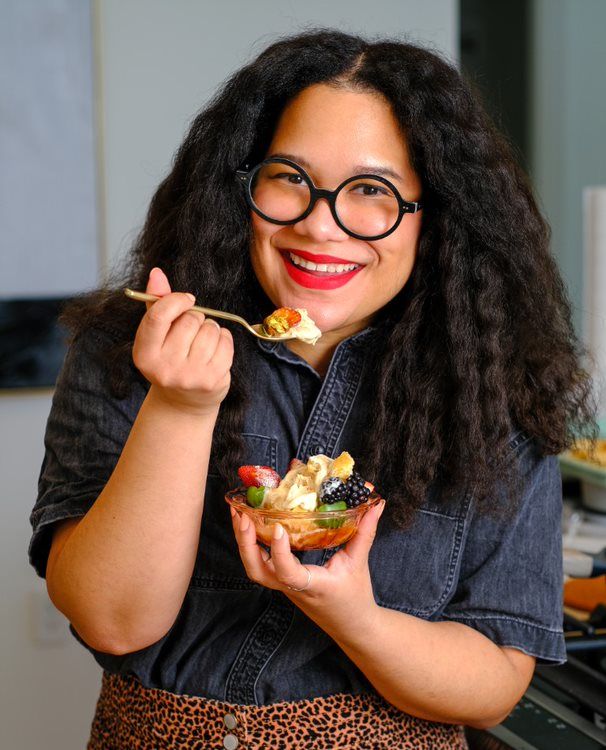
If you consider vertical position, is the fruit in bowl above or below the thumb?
below

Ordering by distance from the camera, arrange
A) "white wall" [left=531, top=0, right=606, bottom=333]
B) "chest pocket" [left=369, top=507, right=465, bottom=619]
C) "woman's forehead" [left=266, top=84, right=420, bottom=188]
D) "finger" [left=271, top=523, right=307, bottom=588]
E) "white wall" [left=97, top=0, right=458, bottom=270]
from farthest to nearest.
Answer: "white wall" [left=531, top=0, right=606, bottom=333] < "white wall" [left=97, top=0, right=458, bottom=270] < "chest pocket" [left=369, top=507, right=465, bottom=619] < "woman's forehead" [left=266, top=84, right=420, bottom=188] < "finger" [left=271, top=523, right=307, bottom=588]

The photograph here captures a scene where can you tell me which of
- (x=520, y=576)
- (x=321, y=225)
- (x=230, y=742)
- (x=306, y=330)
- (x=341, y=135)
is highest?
(x=341, y=135)

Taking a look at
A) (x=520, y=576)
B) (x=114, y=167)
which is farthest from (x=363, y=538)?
(x=114, y=167)

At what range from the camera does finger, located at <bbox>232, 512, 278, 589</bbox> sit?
1044 millimetres

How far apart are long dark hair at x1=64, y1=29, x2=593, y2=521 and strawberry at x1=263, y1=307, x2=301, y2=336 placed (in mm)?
143

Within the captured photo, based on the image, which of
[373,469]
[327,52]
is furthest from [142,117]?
[373,469]

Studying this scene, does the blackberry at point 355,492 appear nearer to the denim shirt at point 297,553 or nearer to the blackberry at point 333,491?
the blackberry at point 333,491

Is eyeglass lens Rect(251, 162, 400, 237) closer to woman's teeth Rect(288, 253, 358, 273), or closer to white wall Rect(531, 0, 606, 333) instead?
woman's teeth Rect(288, 253, 358, 273)

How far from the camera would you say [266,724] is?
124 cm

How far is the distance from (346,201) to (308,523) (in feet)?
1.38

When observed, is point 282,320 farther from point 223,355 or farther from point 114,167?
A: point 114,167

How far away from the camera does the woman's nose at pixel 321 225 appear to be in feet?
3.99

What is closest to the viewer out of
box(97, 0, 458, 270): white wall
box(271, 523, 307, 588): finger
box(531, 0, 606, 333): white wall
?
box(271, 523, 307, 588): finger

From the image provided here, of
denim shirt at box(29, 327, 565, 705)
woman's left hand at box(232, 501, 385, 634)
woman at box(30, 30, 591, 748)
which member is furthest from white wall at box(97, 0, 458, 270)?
woman's left hand at box(232, 501, 385, 634)
